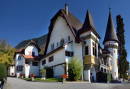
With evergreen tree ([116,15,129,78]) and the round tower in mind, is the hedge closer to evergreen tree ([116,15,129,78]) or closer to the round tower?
the round tower

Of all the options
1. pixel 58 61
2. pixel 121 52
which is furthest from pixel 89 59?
pixel 121 52

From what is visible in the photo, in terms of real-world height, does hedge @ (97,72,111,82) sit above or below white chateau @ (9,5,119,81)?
below

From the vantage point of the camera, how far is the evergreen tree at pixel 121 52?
39031 millimetres

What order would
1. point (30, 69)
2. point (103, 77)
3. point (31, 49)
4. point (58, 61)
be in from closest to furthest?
point (58, 61)
point (103, 77)
point (30, 69)
point (31, 49)

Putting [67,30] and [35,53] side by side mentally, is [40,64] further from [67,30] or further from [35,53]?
[67,30]

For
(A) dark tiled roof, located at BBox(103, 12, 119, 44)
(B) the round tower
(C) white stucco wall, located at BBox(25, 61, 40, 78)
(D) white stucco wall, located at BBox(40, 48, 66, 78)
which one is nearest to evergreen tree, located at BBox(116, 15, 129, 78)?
(B) the round tower

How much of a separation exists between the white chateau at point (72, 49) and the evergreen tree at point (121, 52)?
2.60m

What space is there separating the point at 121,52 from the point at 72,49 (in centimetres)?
1964

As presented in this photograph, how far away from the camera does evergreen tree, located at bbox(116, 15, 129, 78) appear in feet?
128

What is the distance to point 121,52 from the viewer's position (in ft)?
133

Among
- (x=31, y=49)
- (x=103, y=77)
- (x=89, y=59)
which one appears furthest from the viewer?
(x=31, y=49)

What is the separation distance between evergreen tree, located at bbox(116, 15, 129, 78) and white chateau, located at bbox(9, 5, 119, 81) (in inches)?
102

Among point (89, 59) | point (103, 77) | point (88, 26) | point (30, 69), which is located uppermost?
point (88, 26)

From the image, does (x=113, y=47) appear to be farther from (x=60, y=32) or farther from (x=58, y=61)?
(x=58, y=61)
